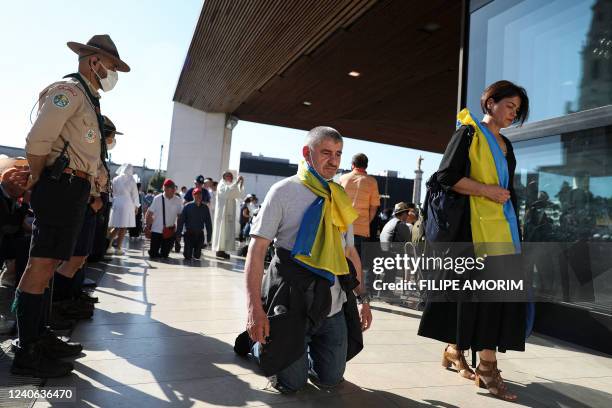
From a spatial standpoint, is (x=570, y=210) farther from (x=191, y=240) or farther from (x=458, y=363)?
(x=191, y=240)

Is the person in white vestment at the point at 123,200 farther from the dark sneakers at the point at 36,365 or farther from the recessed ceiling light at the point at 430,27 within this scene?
the dark sneakers at the point at 36,365

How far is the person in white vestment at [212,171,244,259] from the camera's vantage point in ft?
31.3

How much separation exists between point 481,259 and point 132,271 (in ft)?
17.9

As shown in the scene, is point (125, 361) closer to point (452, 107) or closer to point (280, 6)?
point (280, 6)

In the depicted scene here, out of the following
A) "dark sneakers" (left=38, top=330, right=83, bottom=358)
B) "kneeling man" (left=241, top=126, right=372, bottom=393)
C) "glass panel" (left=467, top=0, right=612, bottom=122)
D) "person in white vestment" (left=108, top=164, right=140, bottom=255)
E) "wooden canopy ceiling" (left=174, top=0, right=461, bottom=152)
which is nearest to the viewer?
"kneeling man" (left=241, top=126, right=372, bottom=393)

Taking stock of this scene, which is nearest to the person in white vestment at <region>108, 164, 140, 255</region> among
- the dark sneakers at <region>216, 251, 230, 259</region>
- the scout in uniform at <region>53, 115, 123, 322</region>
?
the dark sneakers at <region>216, 251, 230, 259</region>

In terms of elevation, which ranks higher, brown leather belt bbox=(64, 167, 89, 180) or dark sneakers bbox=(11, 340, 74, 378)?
brown leather belt bbox=(64, 167, 89, 180)

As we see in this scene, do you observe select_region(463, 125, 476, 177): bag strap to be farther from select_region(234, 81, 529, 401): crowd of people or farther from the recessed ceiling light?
the recessed ceiling light

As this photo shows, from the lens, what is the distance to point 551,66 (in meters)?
4.49

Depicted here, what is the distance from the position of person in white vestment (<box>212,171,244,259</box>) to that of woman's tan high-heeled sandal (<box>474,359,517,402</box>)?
24.7 feet

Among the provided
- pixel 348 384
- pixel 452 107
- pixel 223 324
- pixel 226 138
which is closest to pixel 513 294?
pixel 348 384

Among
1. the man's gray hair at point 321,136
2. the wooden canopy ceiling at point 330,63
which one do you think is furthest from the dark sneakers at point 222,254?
the man's gray hair at point 321,136

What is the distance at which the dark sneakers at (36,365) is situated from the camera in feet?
7.32

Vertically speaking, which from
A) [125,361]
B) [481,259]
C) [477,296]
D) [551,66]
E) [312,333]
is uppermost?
[551,66]
